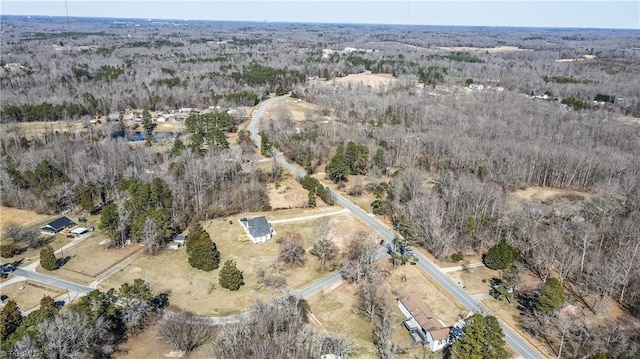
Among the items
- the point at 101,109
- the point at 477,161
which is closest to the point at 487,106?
the point at 477,161

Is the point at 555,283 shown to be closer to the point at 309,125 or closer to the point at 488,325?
the point at 488,325

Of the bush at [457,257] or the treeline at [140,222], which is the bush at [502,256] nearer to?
the bush at [457,257]

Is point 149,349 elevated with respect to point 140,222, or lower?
lower

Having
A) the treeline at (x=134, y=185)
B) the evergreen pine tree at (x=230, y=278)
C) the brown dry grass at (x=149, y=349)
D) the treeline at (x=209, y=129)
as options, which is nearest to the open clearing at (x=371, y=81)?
the treeline at (x=209, y=129)

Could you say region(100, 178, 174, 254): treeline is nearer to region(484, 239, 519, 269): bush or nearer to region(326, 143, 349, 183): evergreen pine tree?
region(326, 143, 349, 183): evergreen pine tree

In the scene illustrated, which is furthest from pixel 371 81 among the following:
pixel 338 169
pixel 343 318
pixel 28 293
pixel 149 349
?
pixel 149 349

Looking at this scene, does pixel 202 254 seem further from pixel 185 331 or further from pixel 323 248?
pixel 323 248

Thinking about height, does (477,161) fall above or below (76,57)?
below
